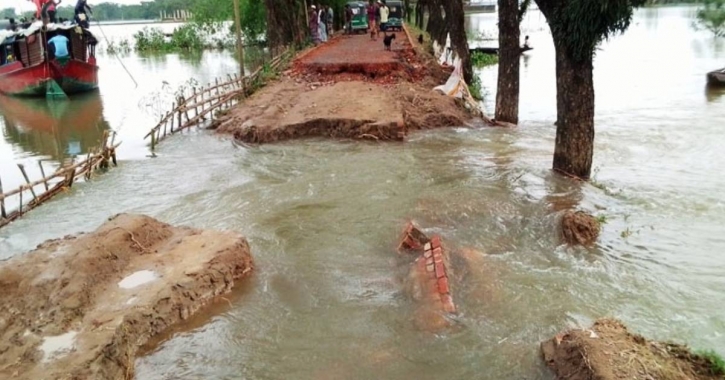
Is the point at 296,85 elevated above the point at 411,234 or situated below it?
above

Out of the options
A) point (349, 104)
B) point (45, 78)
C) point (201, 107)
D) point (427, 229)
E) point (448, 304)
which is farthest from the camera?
point (45, 78)

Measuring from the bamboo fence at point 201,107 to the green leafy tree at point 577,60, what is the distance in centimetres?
853

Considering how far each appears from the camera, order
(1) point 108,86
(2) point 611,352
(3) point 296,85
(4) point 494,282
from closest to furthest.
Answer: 1. (2) point 611,352
2. (4) point 494,282
3. (3) point 296,85
4. (1) point 108,86

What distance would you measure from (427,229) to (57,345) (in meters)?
4.26

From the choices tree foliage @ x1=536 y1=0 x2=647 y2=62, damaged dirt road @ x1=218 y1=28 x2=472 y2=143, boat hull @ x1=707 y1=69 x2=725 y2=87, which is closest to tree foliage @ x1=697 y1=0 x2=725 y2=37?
boat hull @ x1=707 y1=69 x2=725 y2=87

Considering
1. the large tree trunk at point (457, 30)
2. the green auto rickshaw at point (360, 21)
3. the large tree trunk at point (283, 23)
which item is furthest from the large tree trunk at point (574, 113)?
the green auto rickshaw at point (360, 21)

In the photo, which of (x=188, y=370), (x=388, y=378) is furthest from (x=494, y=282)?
(x=188, y=370)

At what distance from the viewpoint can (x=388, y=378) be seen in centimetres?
427

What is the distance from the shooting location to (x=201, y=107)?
16281 millimetres

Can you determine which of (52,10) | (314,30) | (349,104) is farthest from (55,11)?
(349,104)

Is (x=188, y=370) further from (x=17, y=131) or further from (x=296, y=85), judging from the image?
(x=17, y=131)

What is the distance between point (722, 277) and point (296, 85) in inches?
479

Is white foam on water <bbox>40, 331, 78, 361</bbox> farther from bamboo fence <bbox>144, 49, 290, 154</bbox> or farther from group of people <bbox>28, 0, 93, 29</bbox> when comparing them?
group of people <bbox>28, 0, 93, 29</bbox>

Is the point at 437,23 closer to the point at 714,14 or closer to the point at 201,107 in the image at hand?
the point at 714,14
